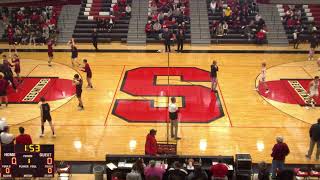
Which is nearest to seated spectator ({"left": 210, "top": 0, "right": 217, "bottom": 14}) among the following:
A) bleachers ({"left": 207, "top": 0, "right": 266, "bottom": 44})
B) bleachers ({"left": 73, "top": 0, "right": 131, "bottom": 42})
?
bleachers ({"left": 207, "top": 0, "right": 266, "bottom": 44})

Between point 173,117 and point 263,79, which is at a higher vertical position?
point 263,79

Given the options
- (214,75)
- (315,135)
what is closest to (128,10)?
(214,75)

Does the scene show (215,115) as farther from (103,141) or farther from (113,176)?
(113,176)

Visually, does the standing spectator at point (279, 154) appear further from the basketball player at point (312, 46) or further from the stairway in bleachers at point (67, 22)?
the stairway in bleachers at point (67, 22)

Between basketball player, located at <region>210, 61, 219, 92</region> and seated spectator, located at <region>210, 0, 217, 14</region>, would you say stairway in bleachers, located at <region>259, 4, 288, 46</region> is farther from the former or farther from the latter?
basketball player, located at <region>210, 61, 219, 92</region>

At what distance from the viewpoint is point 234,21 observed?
105 feet

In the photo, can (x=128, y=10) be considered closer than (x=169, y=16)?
No

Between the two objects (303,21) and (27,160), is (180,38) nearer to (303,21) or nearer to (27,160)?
(303,21)

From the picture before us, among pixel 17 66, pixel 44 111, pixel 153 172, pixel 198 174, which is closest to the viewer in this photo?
pixel 198 174

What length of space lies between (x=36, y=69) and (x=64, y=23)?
8.18 meters

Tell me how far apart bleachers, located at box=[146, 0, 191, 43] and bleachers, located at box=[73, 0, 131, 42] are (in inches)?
67.7

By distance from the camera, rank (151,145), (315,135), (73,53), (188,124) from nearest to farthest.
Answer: (151,145) → (315,135) → (188,124) → (73,53)

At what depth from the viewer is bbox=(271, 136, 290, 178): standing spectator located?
45.9 feet

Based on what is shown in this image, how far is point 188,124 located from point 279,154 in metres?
5.27
